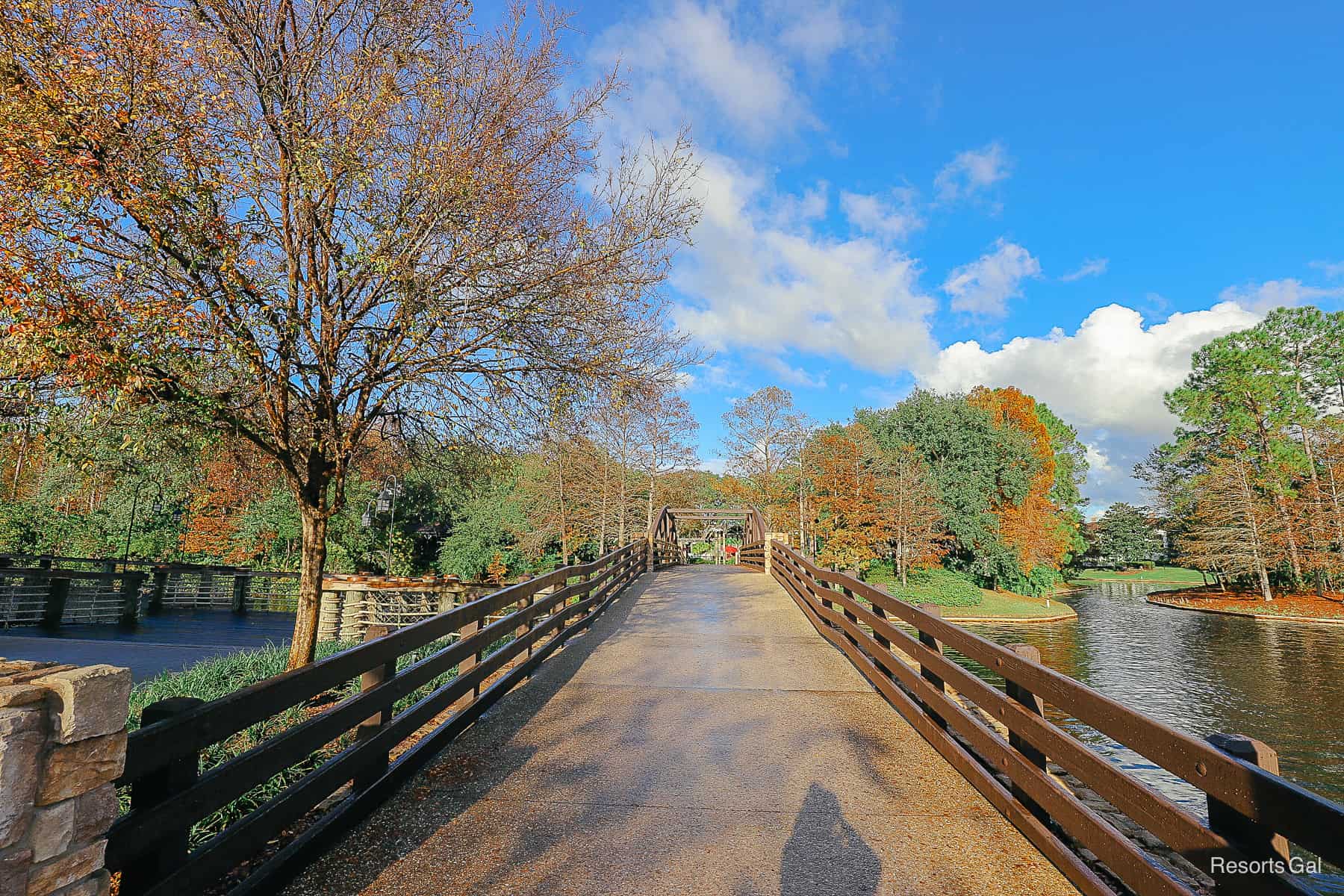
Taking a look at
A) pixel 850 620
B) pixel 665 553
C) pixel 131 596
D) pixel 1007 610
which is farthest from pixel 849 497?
pixel 131 596

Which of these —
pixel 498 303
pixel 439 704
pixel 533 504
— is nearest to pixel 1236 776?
pixel 439 704

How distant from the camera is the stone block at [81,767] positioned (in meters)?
1.82

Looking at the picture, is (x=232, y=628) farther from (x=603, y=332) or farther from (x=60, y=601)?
(x=603, y=332)

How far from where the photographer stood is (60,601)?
13.4 m

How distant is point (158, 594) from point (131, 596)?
2150 mm

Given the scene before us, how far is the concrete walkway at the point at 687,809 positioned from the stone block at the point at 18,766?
1.29 m

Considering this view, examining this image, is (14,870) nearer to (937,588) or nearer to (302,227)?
(302,227)

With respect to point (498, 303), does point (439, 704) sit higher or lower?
lower

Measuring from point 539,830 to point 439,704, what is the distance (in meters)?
1.55

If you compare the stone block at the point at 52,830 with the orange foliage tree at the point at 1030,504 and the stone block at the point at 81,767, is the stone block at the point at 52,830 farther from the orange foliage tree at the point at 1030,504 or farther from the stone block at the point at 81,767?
the orange foliage tree at the point at 1030,504

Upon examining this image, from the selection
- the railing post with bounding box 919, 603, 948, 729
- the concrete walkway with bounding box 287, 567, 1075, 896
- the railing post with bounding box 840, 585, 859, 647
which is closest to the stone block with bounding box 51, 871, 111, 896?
the concrete walkway with bounding box 287, 567, 1075, 896

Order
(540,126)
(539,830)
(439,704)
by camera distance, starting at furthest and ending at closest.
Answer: (540,126) → (439,704) → (539,830)

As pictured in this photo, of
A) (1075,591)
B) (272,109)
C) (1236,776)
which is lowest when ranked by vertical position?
(1075,591)

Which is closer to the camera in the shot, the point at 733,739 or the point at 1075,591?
the point at 733,739
